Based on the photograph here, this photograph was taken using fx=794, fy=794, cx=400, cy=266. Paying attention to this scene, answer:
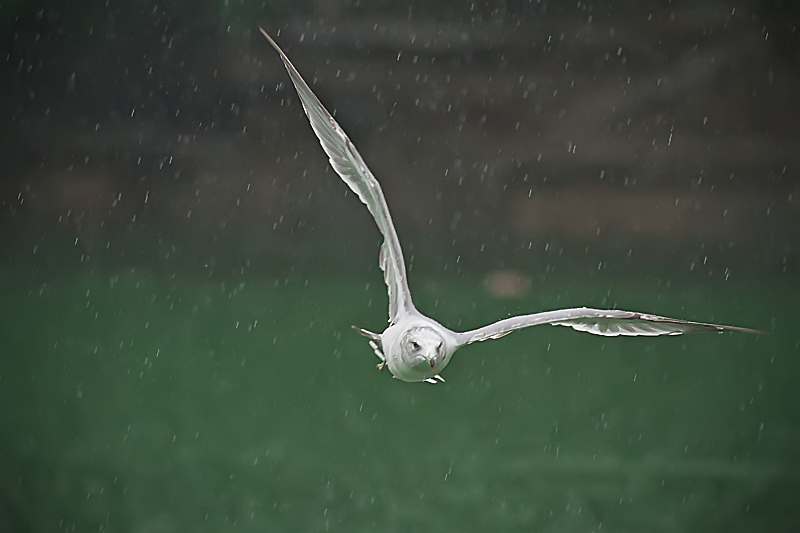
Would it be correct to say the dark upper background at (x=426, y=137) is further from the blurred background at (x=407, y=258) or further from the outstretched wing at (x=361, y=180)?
the outstretched wing at (x=361, y=180)

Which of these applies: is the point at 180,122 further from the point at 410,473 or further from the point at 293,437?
the point at 410,473

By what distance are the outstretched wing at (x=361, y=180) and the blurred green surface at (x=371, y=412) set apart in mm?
1165

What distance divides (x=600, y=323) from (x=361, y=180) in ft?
1.67

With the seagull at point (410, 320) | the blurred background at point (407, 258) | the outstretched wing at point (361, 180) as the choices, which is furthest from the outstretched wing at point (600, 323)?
the blurred background at point (407, 258)

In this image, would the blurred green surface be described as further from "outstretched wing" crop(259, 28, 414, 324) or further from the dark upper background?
"outstretched wing" crop(259, 28, 414, 324)

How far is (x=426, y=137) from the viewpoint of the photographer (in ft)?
8.91

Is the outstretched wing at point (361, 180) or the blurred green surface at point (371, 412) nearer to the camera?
the outstretched wing at point (361, 180)

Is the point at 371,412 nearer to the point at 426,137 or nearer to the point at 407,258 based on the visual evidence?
the point at 407,258

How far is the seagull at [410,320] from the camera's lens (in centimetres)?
134

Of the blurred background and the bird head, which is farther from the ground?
the bird head

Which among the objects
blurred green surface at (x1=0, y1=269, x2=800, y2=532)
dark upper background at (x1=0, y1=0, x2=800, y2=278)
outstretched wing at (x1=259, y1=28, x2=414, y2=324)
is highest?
outstretched wing at (x1=259, y1=28, x2=414, y2=324)

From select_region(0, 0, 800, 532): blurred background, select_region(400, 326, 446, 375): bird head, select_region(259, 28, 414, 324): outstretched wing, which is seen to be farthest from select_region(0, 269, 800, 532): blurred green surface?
select_region(400, 326, 446, 375): bird head

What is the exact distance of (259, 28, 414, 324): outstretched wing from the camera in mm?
1397

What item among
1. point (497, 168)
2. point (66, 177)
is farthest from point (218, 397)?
point (497, 168)
